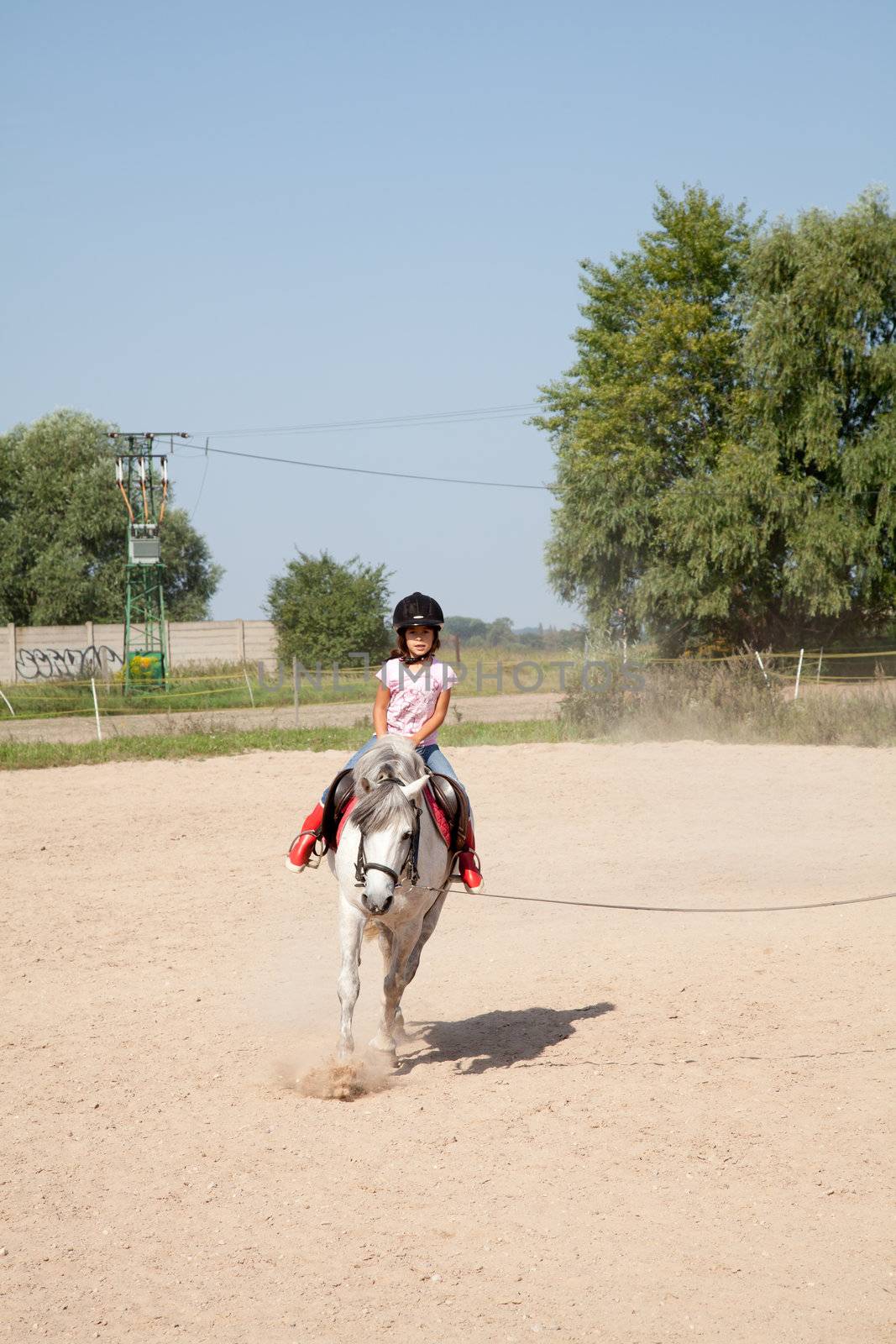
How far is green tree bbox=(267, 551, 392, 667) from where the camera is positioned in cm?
4225

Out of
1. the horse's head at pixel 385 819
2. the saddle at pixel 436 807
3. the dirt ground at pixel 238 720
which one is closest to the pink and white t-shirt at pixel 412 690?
the saddle at pixel 436 807

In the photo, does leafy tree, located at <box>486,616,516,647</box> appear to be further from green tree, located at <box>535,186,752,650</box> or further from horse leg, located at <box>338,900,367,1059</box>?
horse leg, located at <box>338,900,367,1059</box>

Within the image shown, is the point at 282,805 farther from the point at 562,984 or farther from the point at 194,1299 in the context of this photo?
the point at 194,1299

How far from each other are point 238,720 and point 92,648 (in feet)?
55.9

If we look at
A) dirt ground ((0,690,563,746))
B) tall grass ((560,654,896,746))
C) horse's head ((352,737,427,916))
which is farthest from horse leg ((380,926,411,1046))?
dirt ground ((0,690,563,746))

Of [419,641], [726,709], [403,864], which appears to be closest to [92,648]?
[726,709]

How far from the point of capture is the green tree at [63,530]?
49.1 meters

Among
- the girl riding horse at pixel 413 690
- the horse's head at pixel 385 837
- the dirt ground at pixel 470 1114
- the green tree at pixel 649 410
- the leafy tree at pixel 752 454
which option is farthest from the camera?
the green tree at pixel 649 410

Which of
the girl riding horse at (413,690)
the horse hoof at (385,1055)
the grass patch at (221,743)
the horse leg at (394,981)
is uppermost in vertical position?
the girl riding horse at (413,690)

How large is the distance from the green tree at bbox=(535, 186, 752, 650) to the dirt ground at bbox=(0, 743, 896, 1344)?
22932mm

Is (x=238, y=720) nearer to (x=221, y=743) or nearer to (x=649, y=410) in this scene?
(x=221, y=743)

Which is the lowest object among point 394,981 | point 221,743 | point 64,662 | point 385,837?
point 394,981

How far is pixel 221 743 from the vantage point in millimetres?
19750

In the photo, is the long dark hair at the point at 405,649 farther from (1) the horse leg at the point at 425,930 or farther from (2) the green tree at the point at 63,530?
(2) the green tree at the point at 63,530
